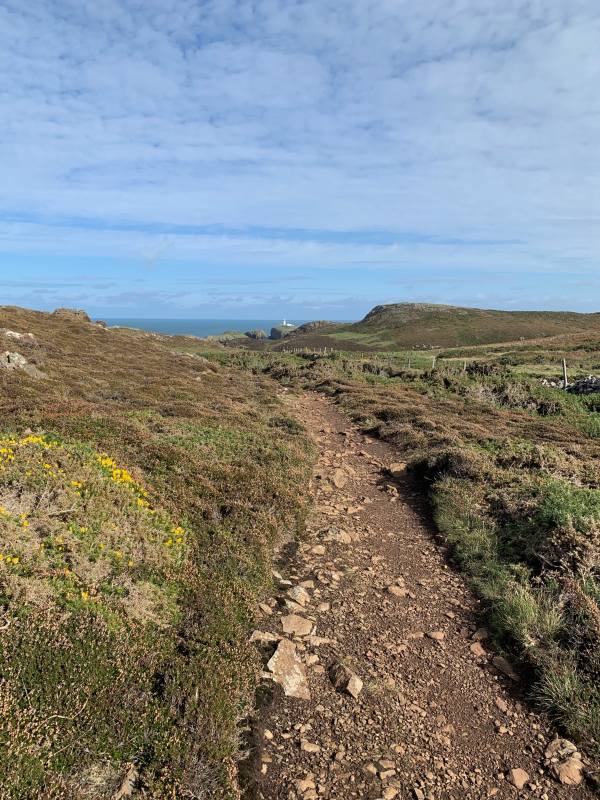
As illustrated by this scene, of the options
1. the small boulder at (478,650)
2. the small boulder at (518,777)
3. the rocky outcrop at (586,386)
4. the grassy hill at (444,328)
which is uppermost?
the grassy hill at (444,328)

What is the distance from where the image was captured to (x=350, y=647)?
263 inches

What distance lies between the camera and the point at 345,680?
598 cm

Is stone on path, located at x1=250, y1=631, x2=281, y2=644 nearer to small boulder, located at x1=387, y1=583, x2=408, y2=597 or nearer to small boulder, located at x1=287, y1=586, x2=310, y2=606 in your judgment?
small boulder, located at x1=287, y1=586, x2=310, y2=606

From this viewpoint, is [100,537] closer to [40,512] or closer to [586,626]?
[40,512]

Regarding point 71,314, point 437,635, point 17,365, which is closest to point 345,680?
point 437,635

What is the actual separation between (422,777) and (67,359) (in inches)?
1092

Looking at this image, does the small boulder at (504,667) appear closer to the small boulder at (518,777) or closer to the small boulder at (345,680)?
the small boulder at (518,777)

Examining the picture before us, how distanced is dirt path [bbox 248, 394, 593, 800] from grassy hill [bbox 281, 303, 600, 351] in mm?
73564

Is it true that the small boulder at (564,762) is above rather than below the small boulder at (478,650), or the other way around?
below

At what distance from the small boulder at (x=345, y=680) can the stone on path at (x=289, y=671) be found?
367mm

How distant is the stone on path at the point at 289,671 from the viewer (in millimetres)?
5832

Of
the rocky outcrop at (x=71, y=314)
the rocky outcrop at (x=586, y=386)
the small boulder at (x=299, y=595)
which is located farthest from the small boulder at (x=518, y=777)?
the rocky outcrop at (x=71, y=314)

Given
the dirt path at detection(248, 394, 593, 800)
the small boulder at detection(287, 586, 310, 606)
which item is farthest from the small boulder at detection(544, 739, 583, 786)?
the small boulder at detection(287, 586, 310, 606)

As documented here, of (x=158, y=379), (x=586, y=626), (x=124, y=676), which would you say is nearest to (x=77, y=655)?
(x=124, y=676)
